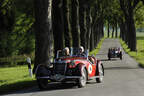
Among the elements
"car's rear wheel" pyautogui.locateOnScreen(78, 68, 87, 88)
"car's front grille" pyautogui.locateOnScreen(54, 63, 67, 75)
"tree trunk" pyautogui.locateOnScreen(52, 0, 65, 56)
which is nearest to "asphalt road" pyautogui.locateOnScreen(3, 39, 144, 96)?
"car's rear wheel" pyautogui.locateOnScreen(78, 68, 87, 88)

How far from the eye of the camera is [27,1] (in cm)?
1770

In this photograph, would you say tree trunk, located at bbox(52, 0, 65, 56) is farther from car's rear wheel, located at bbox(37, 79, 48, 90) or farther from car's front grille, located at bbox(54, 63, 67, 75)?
car's rear wheel, located at bbox(37, 79, 48, 90)

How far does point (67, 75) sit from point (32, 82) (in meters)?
2.54

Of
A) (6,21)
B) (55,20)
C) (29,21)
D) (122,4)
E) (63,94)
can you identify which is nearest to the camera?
(63,94)

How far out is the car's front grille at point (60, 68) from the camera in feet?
45.2

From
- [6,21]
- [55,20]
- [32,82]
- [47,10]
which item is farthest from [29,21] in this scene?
[32,82]

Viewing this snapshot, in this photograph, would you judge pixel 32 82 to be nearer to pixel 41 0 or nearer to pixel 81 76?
pixel 81 76

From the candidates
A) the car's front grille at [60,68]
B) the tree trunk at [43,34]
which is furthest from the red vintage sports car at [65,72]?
the tree trunk at [43,34]

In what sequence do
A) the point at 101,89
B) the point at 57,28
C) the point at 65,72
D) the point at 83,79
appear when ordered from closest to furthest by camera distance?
the point at 101,89
the point at 65,72
the point at 83,79
the point at 57,28

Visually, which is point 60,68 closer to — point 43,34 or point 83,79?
point 83,79

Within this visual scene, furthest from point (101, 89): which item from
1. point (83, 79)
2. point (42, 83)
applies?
point (42, 83)

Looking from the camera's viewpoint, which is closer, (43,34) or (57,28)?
(43,34)

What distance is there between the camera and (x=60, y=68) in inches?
550

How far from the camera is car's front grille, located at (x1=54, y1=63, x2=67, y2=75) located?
13781mm
